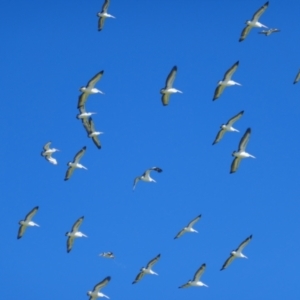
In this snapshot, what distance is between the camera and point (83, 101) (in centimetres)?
5575

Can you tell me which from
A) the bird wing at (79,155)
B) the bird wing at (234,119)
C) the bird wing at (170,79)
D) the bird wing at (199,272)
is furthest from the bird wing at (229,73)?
the bird wing at (199,272)

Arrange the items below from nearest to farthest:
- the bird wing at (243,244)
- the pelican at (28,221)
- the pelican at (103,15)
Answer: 1. the pelican at (103,15)
2. the bird wing at (243,244)
3. the pelican at (28,221)

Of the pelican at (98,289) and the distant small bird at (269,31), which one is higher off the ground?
the distant small bird at (269,31)

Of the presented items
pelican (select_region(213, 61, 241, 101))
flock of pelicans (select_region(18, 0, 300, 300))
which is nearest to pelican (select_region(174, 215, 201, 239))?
flock of pelicans (select_region(18, 0, 300, 300))

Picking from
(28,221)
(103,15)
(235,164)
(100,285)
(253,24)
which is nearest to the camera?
(103,15)

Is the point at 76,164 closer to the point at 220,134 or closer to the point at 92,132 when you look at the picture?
the point at 92,132

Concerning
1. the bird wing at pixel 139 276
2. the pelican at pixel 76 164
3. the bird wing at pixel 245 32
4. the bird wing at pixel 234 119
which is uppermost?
the bird wing at pixel 245 32

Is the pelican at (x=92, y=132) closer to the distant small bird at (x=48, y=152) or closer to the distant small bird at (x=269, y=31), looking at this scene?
the distant small bird at (x=48, y=152)

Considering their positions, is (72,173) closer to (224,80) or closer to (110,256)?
(110,256)

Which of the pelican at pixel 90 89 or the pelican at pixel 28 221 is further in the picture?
the pelican at pixel 28 221

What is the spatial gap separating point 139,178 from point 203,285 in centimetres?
585

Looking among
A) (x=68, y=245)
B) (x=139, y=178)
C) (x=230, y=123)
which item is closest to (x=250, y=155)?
(x=230, y=123)

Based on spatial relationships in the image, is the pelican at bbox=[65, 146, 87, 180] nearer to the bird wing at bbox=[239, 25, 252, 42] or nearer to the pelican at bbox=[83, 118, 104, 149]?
the pelican at bbox=[83, 118, 104, 149]

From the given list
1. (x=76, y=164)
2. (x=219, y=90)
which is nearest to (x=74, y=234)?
(x=76, y=164)
